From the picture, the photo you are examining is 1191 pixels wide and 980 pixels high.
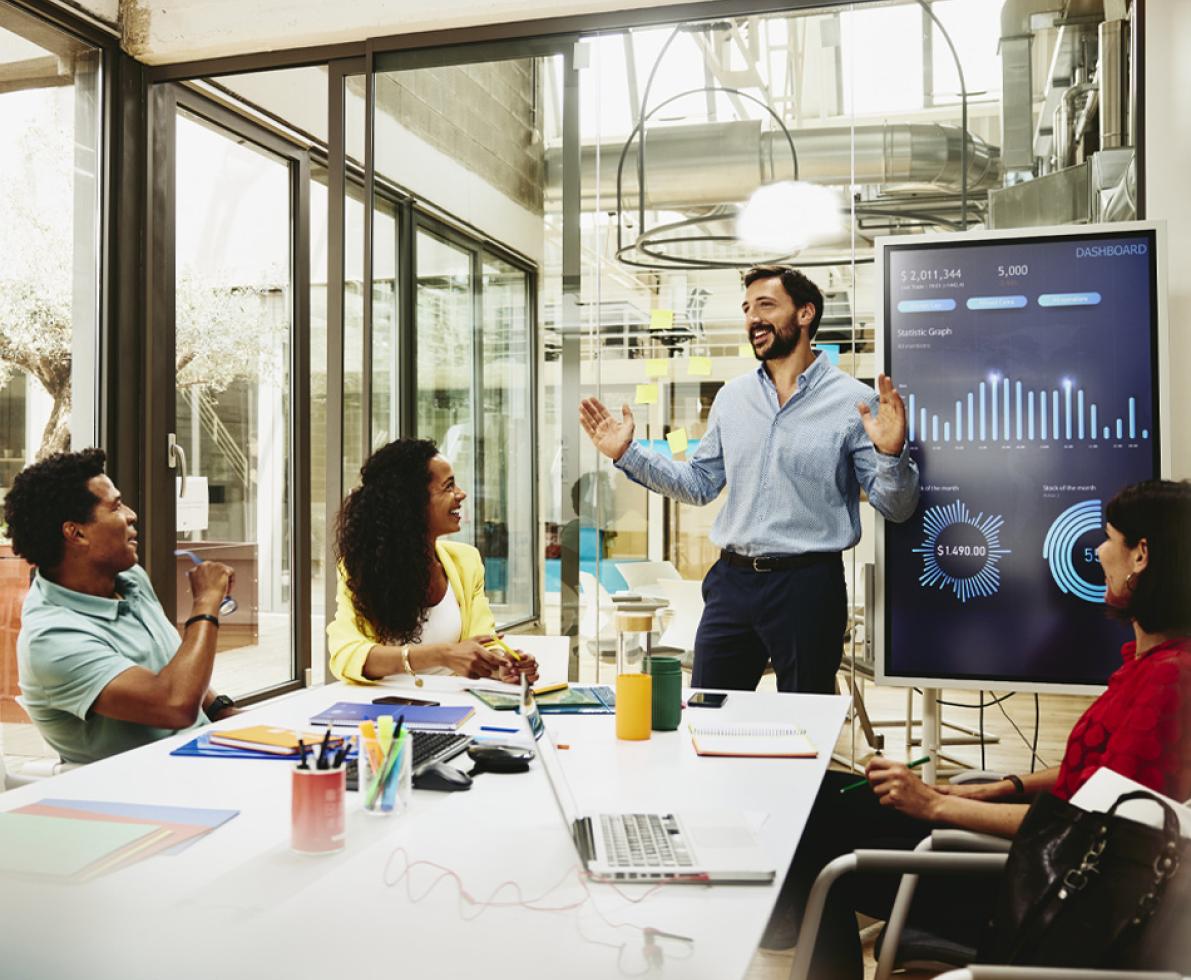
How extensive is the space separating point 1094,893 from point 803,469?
1.91 metres

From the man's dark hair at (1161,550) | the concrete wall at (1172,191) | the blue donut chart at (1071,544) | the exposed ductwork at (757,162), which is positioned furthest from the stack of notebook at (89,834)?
the exposed ductwork at (757,162)

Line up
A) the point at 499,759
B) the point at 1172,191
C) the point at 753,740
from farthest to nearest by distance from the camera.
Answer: the point at 1172,191, the point at 753,740, the point at 499,759

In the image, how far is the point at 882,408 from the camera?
2.94 meters

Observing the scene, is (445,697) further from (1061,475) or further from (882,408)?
(1061,475)

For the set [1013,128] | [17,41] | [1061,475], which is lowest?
[1061,475]

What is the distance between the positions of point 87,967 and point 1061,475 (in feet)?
8.93

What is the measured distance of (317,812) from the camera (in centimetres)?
127

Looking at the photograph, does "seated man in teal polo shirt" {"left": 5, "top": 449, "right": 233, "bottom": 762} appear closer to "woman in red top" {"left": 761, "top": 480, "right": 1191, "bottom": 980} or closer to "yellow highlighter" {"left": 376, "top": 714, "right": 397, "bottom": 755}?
"yellow highlighter" {"left": 376, "top": 714, "right": 397, "bottom": 755}

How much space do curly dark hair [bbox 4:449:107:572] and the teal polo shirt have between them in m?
0.06

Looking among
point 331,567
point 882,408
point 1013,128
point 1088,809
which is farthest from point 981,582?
point 331,567

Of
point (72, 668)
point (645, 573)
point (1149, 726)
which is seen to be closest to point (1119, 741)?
point (1149, 726)

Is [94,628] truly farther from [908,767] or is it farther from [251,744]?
[908,767]

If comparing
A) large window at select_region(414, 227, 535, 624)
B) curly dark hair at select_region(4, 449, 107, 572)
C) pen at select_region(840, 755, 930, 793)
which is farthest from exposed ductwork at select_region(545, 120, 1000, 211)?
→ pen at select_region(840, 755, 930, 793)

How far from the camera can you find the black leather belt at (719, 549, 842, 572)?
9.61 feet
